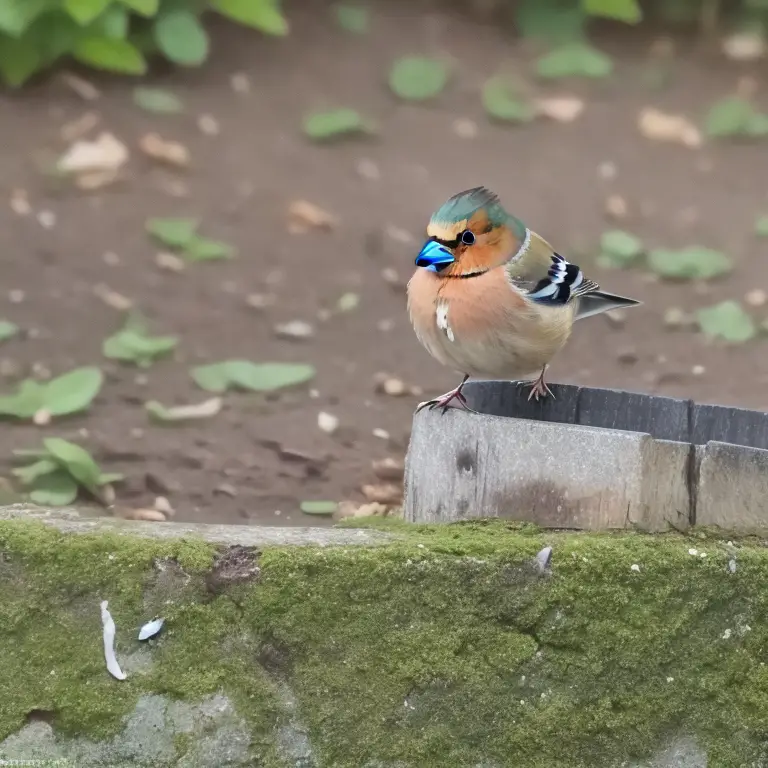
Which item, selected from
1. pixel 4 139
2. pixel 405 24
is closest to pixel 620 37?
pixel 405 24

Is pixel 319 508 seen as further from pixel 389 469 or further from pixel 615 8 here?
pixel 615 8

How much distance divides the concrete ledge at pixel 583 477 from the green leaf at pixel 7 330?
2231 mm

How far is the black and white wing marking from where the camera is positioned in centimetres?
275

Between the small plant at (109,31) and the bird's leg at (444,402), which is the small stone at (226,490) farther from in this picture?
the small plant at (109,31)

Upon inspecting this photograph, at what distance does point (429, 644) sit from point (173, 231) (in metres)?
3.28

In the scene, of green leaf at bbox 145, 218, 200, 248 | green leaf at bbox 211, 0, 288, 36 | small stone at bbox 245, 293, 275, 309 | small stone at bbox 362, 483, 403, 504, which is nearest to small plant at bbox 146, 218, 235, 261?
green leaf at bbox 145, 218, 200, 248

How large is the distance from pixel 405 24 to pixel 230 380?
3.34m

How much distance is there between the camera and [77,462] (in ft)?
10.5

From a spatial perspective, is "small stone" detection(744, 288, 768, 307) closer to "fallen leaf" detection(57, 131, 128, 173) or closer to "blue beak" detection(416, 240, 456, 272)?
"blue beak" detection(416, 240, 456, 272)

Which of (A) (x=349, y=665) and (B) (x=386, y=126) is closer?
(A) (x=349, y=665)

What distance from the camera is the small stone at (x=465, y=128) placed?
19.5 ft

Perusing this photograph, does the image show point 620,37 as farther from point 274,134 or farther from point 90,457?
point 90,457

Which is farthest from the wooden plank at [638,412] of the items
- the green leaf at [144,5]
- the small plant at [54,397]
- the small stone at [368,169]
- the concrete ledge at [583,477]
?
the green leaf at [144,5]

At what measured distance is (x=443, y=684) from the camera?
6.49 ft
